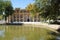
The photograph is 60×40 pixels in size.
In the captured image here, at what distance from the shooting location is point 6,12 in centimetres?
6209

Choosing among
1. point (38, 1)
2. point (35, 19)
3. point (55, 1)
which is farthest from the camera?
point (35, 19)

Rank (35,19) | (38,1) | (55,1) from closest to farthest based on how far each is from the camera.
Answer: (55,1) < (38,1) < (35,19)

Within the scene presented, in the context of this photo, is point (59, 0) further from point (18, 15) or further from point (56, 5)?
point (18, 15)

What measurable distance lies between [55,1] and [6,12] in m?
47.4

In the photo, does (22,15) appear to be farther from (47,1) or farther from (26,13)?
(47,1)

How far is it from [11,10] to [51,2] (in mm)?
47692

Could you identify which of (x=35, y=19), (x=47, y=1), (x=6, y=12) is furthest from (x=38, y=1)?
(x=35, y=19)

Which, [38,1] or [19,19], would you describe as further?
[19,19]

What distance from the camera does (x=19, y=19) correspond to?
81.8 meters

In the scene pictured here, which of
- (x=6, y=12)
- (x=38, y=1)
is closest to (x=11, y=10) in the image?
(x=6, y=12)

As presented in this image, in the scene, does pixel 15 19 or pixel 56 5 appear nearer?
pixel 56 5

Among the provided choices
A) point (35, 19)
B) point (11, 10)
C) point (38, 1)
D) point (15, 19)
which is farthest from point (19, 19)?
point (38, 1)

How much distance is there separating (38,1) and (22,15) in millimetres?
63751

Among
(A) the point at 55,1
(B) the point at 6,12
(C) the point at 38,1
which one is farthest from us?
(B) the point at 6,12
